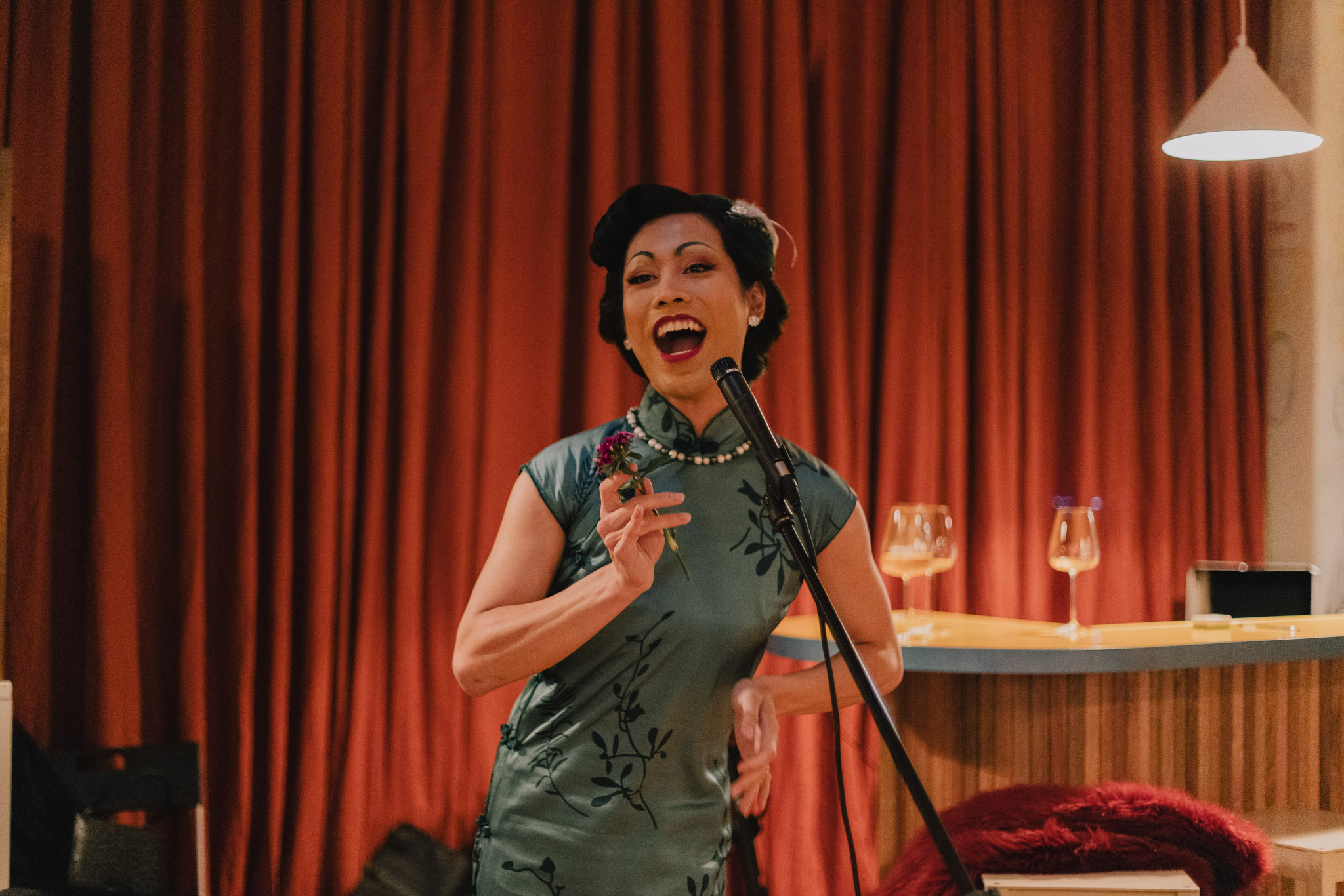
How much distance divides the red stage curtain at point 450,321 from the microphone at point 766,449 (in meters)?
1.82

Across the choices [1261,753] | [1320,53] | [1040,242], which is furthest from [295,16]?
[1320,53]

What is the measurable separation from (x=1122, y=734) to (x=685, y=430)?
1458mm

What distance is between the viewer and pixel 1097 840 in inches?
65.0

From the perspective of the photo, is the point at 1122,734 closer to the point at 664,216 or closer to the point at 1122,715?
the point at 1122,715

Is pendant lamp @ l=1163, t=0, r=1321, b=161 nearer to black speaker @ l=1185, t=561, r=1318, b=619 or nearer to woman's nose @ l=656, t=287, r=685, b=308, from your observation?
black speaker @ l=1185, t=561, r=1318, b=619

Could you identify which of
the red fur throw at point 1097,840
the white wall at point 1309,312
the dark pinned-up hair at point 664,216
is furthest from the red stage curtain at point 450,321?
the dark pinned-up hair at point 664,216

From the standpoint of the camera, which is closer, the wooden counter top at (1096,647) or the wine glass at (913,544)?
the wooden counter top at (1096,647)

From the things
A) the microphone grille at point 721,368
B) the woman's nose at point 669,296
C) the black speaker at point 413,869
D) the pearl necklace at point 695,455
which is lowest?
the black speaker at point 413,869

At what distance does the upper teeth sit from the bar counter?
3.45 feet

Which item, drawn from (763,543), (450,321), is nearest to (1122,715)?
(763,543)

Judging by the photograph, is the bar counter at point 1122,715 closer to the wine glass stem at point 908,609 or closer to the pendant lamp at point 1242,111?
the wine glass stem at point 908,609

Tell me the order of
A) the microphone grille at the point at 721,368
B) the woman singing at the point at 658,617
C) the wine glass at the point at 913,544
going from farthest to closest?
the wine glass at the point at 913,544 < the woman singing at the point at 658,617 < the microphone grille at the point at 721,368

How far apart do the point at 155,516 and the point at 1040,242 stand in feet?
8.73

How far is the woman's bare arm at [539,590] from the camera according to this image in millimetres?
896
